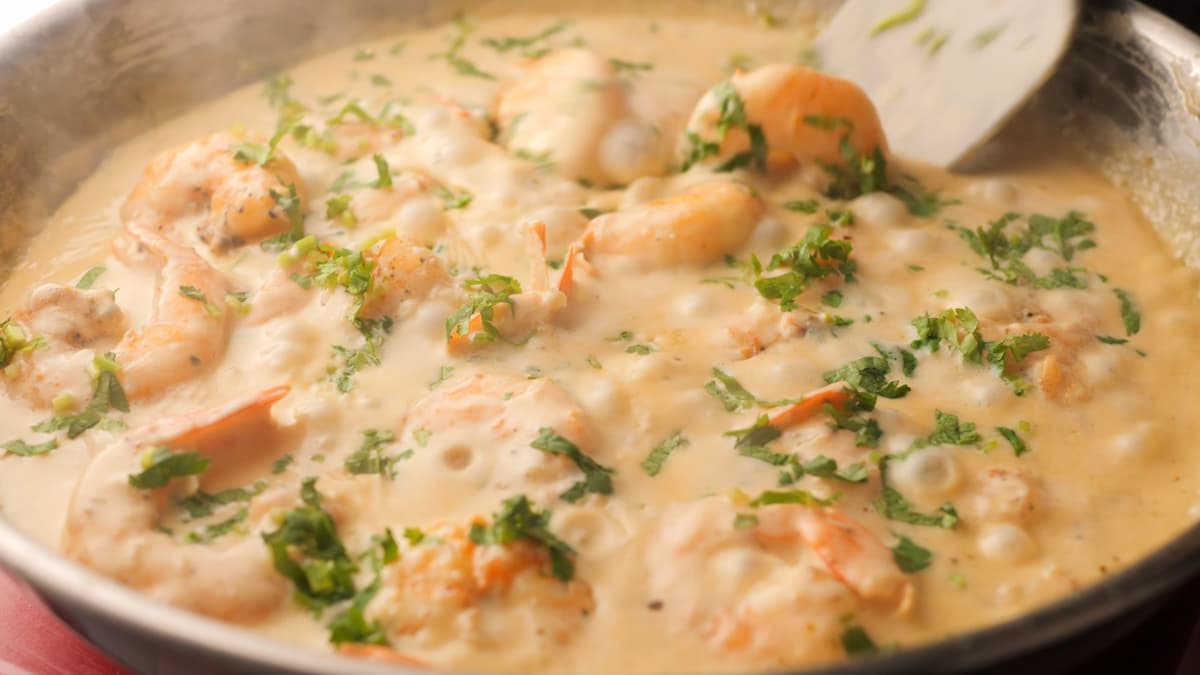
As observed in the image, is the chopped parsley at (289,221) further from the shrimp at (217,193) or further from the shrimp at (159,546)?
the shrimp at (159,546)

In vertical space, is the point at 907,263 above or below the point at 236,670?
below

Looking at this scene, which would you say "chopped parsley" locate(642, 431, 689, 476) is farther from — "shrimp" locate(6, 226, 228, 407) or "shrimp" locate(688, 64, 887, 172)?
"shrimp" locate(688, 64, 887, 172)

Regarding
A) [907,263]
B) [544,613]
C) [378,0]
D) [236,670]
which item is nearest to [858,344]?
[907,263]

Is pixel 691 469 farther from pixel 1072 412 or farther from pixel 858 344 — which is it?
pixel 1072 412

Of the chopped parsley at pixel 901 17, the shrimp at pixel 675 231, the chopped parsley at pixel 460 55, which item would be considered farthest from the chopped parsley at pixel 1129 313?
the chopped parsley at pixel 460 55

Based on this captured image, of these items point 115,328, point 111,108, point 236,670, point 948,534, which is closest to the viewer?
point 236,670

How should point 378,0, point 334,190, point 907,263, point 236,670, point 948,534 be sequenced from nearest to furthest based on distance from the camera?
point 236,670 < point 948,534 < point 907,263 < point 334,190 < point 378,0

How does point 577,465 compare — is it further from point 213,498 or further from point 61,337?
point 61,337

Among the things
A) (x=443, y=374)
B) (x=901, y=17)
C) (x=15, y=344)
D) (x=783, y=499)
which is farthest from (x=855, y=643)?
(x=901, y=17)
